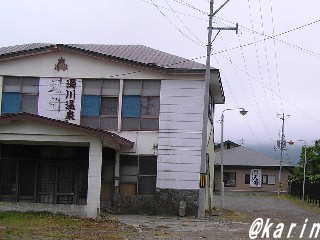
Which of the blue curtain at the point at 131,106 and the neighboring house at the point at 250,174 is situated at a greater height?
the blue curtain at the point at 131,106

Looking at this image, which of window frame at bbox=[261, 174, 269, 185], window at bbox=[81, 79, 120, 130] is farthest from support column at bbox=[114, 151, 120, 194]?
window frame at bbox=[261, 174, 269, 185]

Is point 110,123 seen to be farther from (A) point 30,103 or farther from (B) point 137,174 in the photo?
(A) point 30,103

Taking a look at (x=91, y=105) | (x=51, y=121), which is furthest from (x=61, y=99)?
(x=51, y=121)

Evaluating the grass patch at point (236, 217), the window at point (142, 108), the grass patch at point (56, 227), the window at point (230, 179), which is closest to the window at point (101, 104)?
the window at point (142, 108)

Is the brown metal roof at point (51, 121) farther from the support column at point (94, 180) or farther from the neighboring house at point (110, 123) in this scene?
the neighboring house at point (110, 123)

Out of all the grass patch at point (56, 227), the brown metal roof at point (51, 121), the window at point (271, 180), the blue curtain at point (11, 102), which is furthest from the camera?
the window at point (271, 180)

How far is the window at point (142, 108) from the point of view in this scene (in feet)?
85.8

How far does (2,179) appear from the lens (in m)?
25.7

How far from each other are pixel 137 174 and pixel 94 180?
3852 millimetres

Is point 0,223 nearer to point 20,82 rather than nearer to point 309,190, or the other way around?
point 20,82

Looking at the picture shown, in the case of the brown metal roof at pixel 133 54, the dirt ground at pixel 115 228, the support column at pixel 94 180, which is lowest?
the dirt ground at pixel 115 228

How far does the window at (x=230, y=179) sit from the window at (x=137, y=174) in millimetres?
40466

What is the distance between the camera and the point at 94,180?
22.5m

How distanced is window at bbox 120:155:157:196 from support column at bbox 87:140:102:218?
3.58 metres
